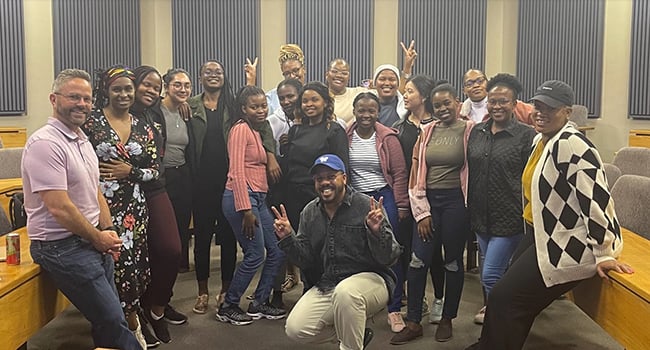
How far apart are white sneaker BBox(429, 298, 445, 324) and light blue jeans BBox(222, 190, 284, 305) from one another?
3.50ft

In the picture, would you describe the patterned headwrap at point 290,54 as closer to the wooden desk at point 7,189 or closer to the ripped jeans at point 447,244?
the ripped jeans at point 447,244

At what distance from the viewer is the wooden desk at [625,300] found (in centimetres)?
263

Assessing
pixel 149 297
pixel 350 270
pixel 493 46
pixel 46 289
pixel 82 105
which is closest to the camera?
pixel 82 105

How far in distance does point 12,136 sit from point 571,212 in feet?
24.0

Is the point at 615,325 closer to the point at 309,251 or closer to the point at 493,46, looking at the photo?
the point at 309,251

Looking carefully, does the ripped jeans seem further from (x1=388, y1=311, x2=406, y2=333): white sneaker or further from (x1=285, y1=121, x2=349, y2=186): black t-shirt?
(x1=285, y1=121, x2=349, y2=186): black t-shirt

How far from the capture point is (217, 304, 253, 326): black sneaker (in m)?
4.33

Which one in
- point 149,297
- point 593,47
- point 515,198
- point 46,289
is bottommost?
point 149,297

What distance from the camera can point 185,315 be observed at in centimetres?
450

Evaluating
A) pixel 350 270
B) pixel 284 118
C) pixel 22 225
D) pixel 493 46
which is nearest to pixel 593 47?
pixel 493 46

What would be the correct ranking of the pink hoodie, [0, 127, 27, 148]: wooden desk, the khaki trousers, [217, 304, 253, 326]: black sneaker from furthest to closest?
[0, 127, 27, 148]: wooden desk < [217, 304, 253, 326]: black sneaker < the pink hoodie < the khaki trousers

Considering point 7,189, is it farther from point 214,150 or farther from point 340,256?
point 340,256

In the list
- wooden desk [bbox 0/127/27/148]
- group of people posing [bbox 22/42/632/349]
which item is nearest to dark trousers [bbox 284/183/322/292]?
group of people posing [bbox 22/42/632/349]

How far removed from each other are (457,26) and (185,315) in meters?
6.06
